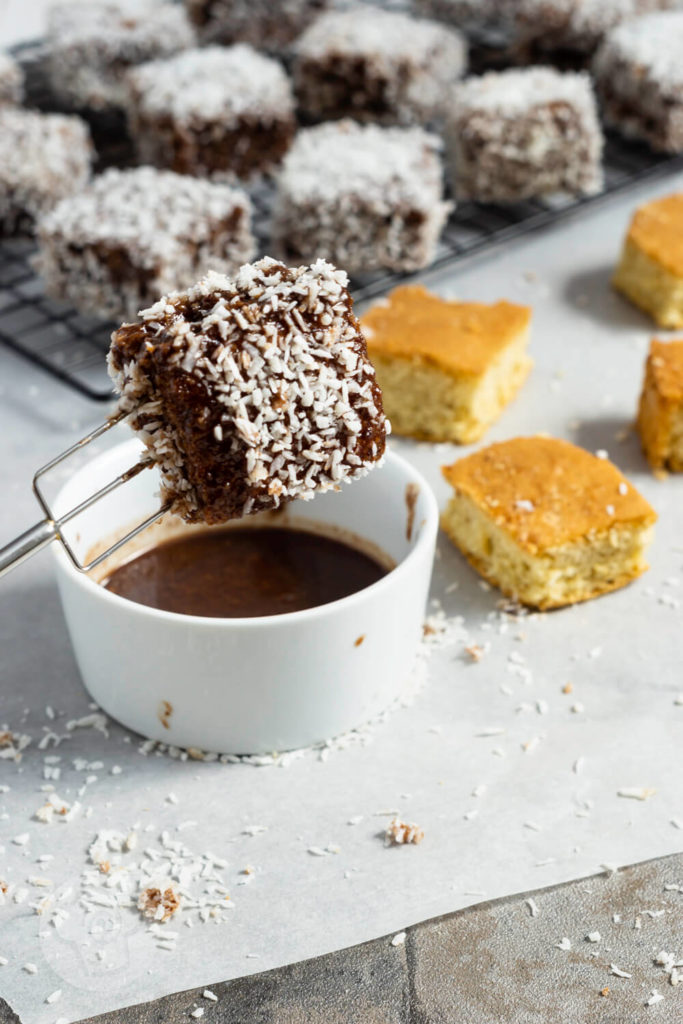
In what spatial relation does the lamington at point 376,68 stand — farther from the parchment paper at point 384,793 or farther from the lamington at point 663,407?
the parchment paper at point 384,793

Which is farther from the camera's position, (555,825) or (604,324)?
(604,324)

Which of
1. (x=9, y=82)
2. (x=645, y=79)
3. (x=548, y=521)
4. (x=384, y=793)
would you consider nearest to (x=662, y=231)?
(x=645, y=79)

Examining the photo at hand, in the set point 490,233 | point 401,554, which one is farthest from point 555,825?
point 490,233

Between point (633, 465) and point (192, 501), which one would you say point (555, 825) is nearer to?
point (192, 501)

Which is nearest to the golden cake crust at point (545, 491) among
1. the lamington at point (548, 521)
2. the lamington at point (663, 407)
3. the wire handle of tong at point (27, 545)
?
the lamington at point (548, 521)

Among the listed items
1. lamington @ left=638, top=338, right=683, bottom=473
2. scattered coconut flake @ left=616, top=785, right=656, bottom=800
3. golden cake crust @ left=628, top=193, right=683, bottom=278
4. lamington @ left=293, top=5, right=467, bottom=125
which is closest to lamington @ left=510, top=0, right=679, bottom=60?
lamington @ left=293, top=5, right=467, bottom=125

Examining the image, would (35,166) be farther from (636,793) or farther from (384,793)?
(636,793)
